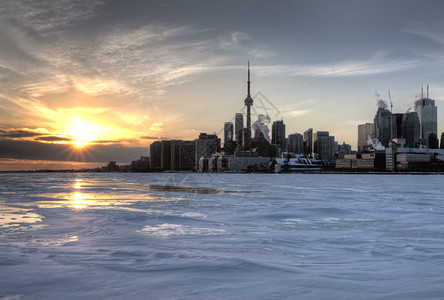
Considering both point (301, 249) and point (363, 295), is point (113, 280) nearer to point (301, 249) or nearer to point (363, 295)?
point (363, 295)

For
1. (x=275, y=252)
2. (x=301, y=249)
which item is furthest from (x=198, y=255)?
(x=301, y=249)

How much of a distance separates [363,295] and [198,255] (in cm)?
548

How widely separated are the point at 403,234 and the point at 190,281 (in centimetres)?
1111

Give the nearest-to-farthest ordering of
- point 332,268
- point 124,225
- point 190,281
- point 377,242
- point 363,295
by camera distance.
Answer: point 363,295 < point 190,281 < point 332,268 < point 377,242 < point 124,225

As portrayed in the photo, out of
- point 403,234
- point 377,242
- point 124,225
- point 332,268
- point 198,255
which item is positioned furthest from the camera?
point 124,225

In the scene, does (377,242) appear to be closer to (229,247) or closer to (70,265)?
(229,247)

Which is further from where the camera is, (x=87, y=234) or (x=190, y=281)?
(x=87, y=234)

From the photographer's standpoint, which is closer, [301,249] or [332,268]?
[332,268]

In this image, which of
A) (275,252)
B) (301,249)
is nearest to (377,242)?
(301,249)

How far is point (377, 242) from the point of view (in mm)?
14508

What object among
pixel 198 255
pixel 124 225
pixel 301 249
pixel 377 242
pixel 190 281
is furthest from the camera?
pixel 124 225

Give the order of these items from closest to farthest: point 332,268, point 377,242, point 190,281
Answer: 1. point 190,281
2. point 332,268
3. point 377,242

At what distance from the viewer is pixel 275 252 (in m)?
12.9

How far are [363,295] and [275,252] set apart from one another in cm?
483
